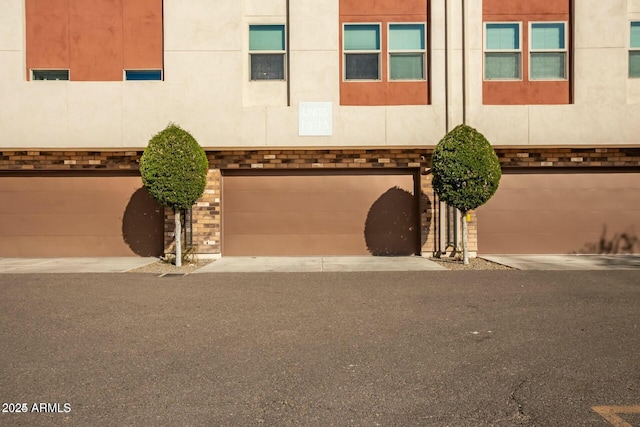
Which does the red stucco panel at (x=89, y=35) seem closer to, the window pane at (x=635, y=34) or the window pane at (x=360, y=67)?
the window pane at (x=360, y=67)

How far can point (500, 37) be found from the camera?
1220cm

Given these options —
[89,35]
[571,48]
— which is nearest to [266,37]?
[89,35]

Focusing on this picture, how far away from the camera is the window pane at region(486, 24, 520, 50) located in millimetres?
12172

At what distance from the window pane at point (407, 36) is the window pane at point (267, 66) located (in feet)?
10.1

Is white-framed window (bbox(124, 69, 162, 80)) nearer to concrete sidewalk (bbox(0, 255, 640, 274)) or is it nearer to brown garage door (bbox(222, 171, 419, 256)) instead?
brown garage door (bbox(222, 171, 419, 256))

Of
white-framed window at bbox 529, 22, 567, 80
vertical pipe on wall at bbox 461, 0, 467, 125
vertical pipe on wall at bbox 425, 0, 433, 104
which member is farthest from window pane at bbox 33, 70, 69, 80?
white-framed window at bbox 529, 22, 567, 80

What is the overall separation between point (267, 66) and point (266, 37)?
805mm

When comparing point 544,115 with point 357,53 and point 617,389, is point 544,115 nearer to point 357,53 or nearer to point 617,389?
point 357,53

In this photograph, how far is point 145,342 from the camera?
4.86 meters

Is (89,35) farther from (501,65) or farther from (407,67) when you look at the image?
(501,65)

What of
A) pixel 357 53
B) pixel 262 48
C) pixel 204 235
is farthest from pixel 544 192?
pixel 204 235

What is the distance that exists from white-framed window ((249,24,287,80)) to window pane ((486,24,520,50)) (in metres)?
5.57

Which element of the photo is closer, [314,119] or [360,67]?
[314,119]

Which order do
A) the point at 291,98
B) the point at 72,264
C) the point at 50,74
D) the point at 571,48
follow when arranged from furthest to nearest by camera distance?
the point at 50,74 < the point at 571,48 < the point at 291,98 < the point at 72,264
